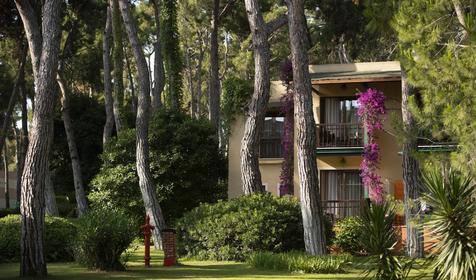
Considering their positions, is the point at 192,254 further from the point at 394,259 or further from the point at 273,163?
the point at 273,163

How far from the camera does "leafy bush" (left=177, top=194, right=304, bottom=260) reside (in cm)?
2003

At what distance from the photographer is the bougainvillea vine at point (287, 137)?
99.3 feet

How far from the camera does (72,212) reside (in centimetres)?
4662

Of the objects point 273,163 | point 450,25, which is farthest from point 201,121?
point 450,25

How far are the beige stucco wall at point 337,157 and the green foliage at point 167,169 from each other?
2234 mm

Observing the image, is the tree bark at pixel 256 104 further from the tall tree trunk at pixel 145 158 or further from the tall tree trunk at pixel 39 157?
the tall tree trunk at pixel 39 157

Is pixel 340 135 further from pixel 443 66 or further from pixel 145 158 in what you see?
pixel 443 66

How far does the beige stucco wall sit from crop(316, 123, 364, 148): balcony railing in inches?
26.0

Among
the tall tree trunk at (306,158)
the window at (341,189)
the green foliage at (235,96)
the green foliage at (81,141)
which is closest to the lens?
the tall tree trunk at (306,158)

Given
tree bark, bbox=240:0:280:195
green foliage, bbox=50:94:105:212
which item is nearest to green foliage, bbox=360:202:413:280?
tree bark, bbox=240:0:280:195

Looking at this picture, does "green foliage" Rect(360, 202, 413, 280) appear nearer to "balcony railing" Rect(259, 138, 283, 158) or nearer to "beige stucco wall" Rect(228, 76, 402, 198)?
"beige stucco wall" Rect(228, 76, 402, 198)

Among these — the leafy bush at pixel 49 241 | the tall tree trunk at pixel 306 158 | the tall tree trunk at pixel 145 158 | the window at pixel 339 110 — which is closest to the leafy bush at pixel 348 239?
the tall tree trunk at pixel 306 158

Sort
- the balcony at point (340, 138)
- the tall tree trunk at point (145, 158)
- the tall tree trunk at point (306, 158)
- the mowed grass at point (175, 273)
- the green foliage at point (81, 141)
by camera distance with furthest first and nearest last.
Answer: the green foliage at point (81, 141)
the balcony at point (340, 138)
the tall tree trunk at point (145, 158)
the tall tree trunk at point (306, 158)
the mowed grass at point (175, 273)

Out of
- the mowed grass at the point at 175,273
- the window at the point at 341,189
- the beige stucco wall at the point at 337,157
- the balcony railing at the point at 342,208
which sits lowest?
the mowed grass at the point at 175,273
